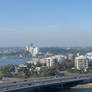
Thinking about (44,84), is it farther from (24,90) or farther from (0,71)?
(0,71)

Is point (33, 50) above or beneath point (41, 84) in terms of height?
above

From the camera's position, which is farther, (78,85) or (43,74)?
(43,74)

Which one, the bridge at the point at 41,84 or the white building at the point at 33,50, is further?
the white building at the point at 33,50

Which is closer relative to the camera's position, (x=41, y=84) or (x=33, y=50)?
(x=41, y=84)

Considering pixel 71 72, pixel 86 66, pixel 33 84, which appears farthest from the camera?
pixel 86 66

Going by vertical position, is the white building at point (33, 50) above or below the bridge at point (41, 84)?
above

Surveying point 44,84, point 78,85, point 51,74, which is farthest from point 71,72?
point 44,84

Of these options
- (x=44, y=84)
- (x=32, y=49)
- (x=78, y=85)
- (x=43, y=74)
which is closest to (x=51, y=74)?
(x=43, y=74)

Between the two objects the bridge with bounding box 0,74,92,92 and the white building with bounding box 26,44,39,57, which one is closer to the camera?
the bridge with bounding box 0,74,92,92

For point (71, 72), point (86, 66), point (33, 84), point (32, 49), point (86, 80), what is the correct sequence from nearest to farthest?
point (33, 84)
point (86, 80)
point (71, 72)
point (86, 66)
point (32, 49)

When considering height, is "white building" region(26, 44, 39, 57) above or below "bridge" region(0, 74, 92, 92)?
above
